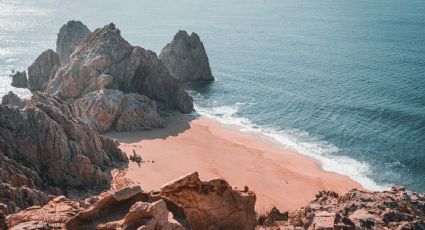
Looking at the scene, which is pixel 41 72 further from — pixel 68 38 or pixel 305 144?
pixel 305 144

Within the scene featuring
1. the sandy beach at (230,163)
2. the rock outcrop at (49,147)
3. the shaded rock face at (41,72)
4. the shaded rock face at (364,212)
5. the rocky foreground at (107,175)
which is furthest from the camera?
the shaded rock face at (41,72)

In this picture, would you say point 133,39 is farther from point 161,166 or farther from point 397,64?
point 161,166

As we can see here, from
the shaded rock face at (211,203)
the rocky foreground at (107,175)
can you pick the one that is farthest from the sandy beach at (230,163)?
the shaded rock face at (211,203)

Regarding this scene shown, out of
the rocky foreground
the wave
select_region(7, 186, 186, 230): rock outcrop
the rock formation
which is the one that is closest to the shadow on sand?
the rocky foreground

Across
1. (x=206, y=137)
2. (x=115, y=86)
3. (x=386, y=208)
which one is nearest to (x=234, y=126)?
(x=206, y=137)

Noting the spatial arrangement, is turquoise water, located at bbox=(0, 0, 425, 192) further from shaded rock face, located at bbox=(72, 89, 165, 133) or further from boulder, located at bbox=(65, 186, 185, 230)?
boulder, located at bbox=(65, 186, 185, 230)

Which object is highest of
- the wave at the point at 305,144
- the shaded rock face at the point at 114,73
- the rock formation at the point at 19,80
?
the shaded rock face at the point at 114,73

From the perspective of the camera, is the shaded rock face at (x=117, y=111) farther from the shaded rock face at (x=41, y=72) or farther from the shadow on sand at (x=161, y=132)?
the shaded rock face at (x=41, y=72)
